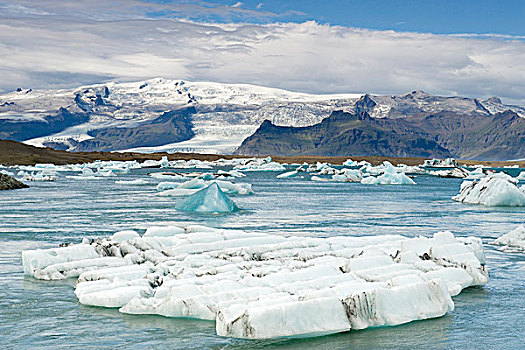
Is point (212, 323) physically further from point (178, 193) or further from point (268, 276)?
point (178, 193)

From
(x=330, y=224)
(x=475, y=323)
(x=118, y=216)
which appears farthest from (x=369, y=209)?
(x=475, y=323)

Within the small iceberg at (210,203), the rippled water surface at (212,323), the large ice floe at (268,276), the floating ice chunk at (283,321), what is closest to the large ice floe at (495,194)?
the rippled water surface at (212,323)

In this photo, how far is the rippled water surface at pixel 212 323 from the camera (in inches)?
298

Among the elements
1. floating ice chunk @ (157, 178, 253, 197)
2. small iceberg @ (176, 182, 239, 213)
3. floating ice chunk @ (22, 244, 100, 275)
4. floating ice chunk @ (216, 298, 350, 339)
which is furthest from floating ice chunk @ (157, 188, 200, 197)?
floating ice chunk @ (216, 298, 350, 339)

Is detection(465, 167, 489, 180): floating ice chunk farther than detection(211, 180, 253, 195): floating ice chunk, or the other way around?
detection(465, 167, 489, 180): floating ice chunk

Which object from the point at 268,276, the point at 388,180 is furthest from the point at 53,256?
the point at 388,180

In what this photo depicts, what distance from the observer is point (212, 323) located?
823 centimetres

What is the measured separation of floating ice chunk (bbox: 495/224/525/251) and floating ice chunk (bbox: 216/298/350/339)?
8379 mm

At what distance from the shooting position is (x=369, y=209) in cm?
2647

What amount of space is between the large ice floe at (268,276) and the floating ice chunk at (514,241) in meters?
3.30

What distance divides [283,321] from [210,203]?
16.5 m

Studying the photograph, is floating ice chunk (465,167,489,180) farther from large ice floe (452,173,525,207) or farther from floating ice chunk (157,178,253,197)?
floating ice chunk (157,178,253,197)

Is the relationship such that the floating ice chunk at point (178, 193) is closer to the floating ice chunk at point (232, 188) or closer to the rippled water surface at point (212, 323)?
the floating ice chunk at point (232, 188)

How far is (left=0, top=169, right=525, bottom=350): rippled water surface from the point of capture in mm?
7570
